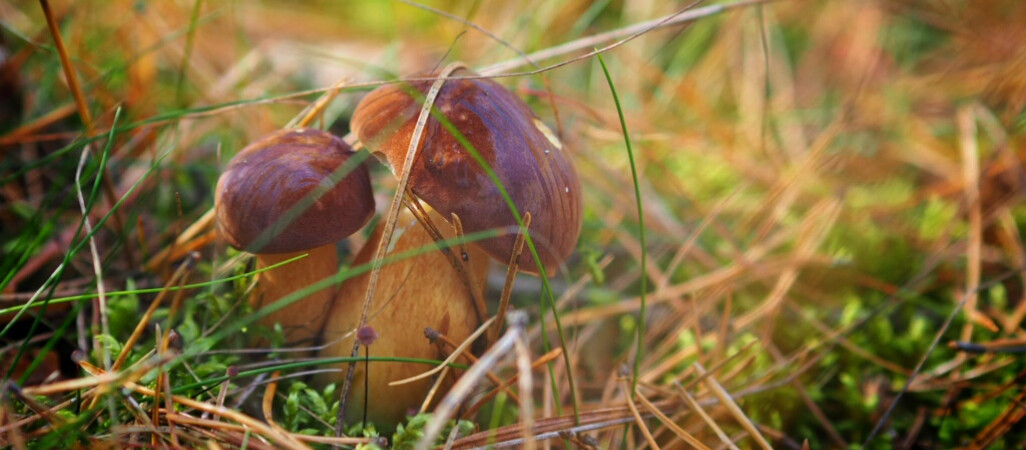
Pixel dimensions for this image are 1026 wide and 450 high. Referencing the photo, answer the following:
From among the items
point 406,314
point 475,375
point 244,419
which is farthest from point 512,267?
point 244,419

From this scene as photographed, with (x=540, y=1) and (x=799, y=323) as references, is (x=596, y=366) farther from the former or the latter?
(x=540, y=1)

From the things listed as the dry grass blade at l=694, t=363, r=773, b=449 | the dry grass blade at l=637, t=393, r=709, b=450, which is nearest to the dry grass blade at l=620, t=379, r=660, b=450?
the dry grass blade at l=637, t=393, r=709, b=450

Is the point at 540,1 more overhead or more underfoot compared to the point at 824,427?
more overhead

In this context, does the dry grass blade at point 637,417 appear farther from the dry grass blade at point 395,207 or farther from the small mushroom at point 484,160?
the dry grass blade at point 395,207

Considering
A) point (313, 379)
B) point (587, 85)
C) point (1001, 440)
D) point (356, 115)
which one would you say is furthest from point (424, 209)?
point (587, 85)

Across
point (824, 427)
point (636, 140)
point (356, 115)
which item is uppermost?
point (356, 115)

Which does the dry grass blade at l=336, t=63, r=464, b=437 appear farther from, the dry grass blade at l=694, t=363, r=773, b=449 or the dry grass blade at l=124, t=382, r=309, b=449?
the dry grass blade at l=694, t=363, r=773, b=449

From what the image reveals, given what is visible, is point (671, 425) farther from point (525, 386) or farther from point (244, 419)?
point (244, 419)
